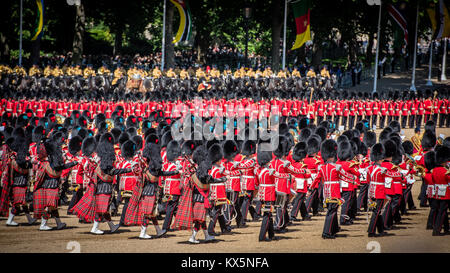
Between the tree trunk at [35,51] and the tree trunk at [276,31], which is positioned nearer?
the tree trunk at [35,51]

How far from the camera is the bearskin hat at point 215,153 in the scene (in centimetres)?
940

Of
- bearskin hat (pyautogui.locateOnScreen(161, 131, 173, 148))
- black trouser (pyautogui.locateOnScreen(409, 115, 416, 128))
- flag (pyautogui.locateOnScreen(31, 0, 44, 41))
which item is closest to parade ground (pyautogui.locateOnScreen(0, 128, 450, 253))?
bearskin hat (pyautogui.locateOnScreen(161, 131, 173, 148))

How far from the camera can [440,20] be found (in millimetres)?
31609

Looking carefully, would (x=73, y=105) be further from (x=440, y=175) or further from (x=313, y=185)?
(x=440, y=175)

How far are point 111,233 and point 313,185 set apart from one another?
10.4 ft

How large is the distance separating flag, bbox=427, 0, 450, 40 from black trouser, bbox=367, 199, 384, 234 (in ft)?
77.4

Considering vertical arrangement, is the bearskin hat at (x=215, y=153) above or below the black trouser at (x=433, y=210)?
above

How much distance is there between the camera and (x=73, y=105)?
73.3ft

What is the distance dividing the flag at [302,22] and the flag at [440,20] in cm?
612

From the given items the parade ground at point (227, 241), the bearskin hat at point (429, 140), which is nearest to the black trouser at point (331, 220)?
the parade ground at point (227, 241)

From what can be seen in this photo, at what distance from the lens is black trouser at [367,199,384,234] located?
9.61 meters

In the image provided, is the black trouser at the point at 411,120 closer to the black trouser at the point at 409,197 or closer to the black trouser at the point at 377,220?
the black trouser at the point at 409,197

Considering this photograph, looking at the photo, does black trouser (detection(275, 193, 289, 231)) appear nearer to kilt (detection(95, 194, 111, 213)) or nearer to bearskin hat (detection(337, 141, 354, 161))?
bearskin hat (detection(337, 141, 354, 161))

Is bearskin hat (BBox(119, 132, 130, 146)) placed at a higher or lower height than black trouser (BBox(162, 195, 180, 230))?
higher
